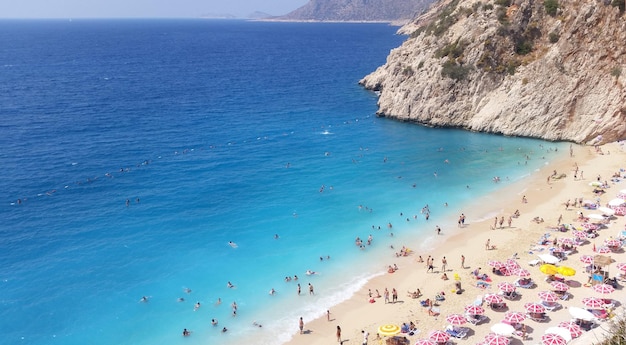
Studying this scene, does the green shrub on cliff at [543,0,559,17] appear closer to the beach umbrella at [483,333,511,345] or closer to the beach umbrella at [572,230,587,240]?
the beach umbrella at [572,230,587,240]

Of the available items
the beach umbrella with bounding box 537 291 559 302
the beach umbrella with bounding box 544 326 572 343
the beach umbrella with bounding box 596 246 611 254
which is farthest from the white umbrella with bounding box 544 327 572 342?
the beach umbrella with bounding box 596 246 611 254

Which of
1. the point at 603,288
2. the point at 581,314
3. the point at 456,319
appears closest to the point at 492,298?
the point at 456,319

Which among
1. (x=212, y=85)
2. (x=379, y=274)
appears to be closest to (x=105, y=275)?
(x=379, y=274)

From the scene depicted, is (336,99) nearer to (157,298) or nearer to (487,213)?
(487,213)

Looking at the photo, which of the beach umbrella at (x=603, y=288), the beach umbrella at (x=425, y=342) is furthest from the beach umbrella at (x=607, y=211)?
the beach umbrella at (x=425, y=342)

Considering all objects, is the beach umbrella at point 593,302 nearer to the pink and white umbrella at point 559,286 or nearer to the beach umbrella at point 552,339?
the pink and white umbrella at point 559,286

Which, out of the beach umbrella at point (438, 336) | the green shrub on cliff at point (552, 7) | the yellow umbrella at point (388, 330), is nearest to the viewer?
the beach umbrella at point (438, 336)

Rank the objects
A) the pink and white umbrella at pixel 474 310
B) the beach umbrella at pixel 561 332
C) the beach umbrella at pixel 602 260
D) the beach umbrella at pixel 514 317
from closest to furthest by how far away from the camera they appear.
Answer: the beach umbrella at pixel 561 332
the beach umbrella at pixel 514 317
the pink and white umbrella at pixel 474 310
the beach umbrella at pixel 602 260
